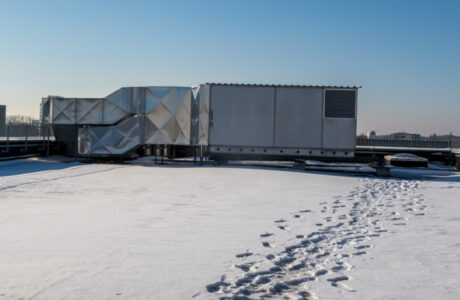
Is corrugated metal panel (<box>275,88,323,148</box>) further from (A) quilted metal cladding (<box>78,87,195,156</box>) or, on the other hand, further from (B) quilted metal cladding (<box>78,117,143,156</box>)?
(B) quilted metal cladding (<box>78,117,143,156</box>)

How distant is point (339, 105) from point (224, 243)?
13178mm

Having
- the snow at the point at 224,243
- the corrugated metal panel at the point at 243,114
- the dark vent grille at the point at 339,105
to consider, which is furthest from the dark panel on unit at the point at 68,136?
the dark vent grille at the point at 339,105

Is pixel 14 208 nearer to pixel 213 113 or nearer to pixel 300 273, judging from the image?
pixel 300 273

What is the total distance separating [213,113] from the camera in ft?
60.8

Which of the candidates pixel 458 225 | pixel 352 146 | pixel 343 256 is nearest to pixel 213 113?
pixel 352 146

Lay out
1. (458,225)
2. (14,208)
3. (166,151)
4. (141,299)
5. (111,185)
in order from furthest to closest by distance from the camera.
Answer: (166,151) < (111,185) < (14,208) < (458,225) < (141,299)

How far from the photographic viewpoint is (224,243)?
6254 mm

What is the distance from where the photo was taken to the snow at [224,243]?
4.48 m

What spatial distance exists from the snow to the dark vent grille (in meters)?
6.57

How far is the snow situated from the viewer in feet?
14.7

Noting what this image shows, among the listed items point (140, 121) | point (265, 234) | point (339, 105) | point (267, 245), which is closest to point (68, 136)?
point (140, 121)

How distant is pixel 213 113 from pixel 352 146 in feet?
19.4

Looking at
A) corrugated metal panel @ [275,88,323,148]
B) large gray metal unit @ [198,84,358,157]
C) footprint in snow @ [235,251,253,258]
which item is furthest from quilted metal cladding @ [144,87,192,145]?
footprint in snow @ [235,251,253,258]

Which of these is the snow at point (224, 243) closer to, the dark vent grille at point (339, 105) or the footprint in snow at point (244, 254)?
the footprint in snow at point (244, 254)
